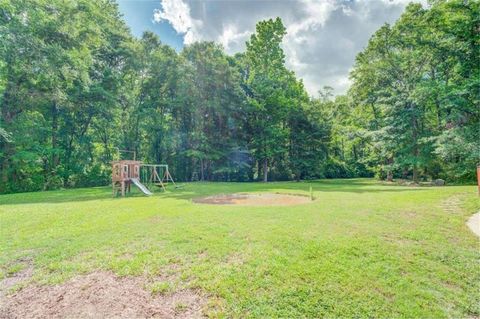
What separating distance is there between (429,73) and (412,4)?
5.75 metres

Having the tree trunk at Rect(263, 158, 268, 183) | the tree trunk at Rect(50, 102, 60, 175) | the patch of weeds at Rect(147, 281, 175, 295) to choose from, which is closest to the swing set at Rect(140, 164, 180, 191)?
the tree trunk at Rect(50, 102, 60, 175)

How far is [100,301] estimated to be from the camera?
3.23 m

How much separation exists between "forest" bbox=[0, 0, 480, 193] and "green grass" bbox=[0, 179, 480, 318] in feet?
41.6

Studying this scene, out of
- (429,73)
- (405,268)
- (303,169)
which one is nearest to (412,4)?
(429,73)

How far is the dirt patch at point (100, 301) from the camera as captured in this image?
3004mm

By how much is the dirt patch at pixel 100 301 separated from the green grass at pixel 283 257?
0.63ft

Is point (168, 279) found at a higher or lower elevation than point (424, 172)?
lower

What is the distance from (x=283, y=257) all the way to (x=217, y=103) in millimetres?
21704

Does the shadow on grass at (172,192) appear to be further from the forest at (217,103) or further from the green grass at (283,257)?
the green grass at (283,257)

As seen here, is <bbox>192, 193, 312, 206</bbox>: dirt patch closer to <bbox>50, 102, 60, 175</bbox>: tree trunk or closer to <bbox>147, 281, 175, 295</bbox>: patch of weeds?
<bbox>147, 281, 175, 295</bbox>: patch of weeds

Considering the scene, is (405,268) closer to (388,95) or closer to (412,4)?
(388,95)

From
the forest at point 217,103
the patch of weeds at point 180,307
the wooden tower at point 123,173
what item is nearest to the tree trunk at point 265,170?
the forest at point 217,103

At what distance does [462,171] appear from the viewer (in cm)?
1577

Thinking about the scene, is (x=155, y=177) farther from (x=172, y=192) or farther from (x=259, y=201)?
(x=259, y=201)
